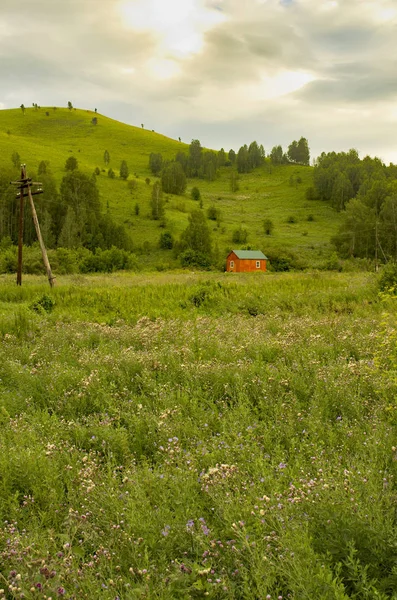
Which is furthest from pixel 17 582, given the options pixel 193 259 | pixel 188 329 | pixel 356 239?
pixel 356 239

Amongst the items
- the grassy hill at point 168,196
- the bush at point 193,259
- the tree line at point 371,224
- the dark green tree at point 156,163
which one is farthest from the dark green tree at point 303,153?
the bush at point 193,259

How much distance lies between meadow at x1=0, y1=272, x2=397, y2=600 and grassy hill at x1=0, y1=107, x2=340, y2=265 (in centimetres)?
6331

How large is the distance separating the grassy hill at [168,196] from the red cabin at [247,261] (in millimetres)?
5785

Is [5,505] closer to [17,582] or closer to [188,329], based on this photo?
[17,582]

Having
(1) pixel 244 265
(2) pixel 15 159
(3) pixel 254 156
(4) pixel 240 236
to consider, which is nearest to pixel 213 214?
(4) pixel 240 236

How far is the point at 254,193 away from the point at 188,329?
133m

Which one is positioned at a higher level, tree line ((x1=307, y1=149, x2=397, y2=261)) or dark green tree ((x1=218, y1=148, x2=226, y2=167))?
dark green tree ((x1=218, y1=148, x2=226, y2=167))

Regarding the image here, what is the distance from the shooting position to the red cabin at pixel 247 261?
63.3 meters

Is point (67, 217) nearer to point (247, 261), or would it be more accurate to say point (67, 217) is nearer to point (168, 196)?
point (247, 261)

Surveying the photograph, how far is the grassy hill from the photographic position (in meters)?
81.9

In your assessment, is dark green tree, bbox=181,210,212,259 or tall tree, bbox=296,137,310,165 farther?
tall tree, bbox=296,137,310,165

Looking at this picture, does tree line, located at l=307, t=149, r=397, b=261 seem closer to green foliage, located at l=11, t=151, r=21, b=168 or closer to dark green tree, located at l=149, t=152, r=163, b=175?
dark green tree, located at l=149, t=152, r=163, b=175

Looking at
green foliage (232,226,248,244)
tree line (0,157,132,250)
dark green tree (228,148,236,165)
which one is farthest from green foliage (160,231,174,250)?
dark green tree (228,148,236,165)

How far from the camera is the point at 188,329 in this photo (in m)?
9.95
